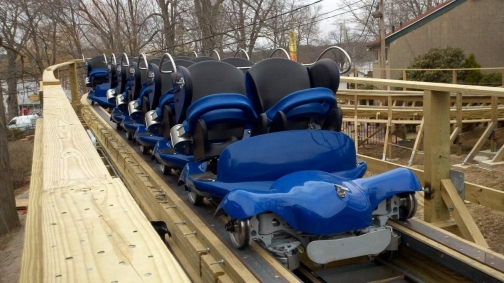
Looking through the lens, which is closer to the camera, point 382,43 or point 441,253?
point 441,253

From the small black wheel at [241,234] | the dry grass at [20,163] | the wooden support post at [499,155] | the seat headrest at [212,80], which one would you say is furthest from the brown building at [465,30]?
the small black wheel at [241,234]

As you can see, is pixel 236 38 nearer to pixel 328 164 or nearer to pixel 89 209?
pixel 328 164

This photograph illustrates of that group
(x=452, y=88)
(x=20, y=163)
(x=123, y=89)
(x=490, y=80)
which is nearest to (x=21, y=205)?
(x=20, y=163)

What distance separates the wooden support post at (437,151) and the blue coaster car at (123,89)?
469 centimetres

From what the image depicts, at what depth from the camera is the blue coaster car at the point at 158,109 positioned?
17.5 ft

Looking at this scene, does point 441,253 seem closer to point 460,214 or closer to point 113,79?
point 460,214

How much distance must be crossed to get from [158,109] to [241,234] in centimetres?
303

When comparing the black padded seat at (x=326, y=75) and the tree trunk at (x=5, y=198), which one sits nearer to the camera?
the black padded seat at (x=326, y=75)

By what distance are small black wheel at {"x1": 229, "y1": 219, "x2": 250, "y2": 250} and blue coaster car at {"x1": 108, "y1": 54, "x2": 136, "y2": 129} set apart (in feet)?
15.9

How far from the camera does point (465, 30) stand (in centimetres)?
2542

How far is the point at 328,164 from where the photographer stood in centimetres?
358

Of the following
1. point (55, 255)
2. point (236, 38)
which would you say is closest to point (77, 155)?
point (55, 255)

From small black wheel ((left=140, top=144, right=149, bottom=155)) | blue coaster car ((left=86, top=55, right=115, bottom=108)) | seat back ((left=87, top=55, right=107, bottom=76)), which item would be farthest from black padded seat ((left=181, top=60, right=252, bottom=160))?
seat back ((left=87, top=55, right=107, bottom=76))

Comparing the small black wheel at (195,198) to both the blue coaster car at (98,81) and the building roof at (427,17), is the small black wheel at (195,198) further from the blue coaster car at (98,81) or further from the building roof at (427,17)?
the building roof at (427,17)
